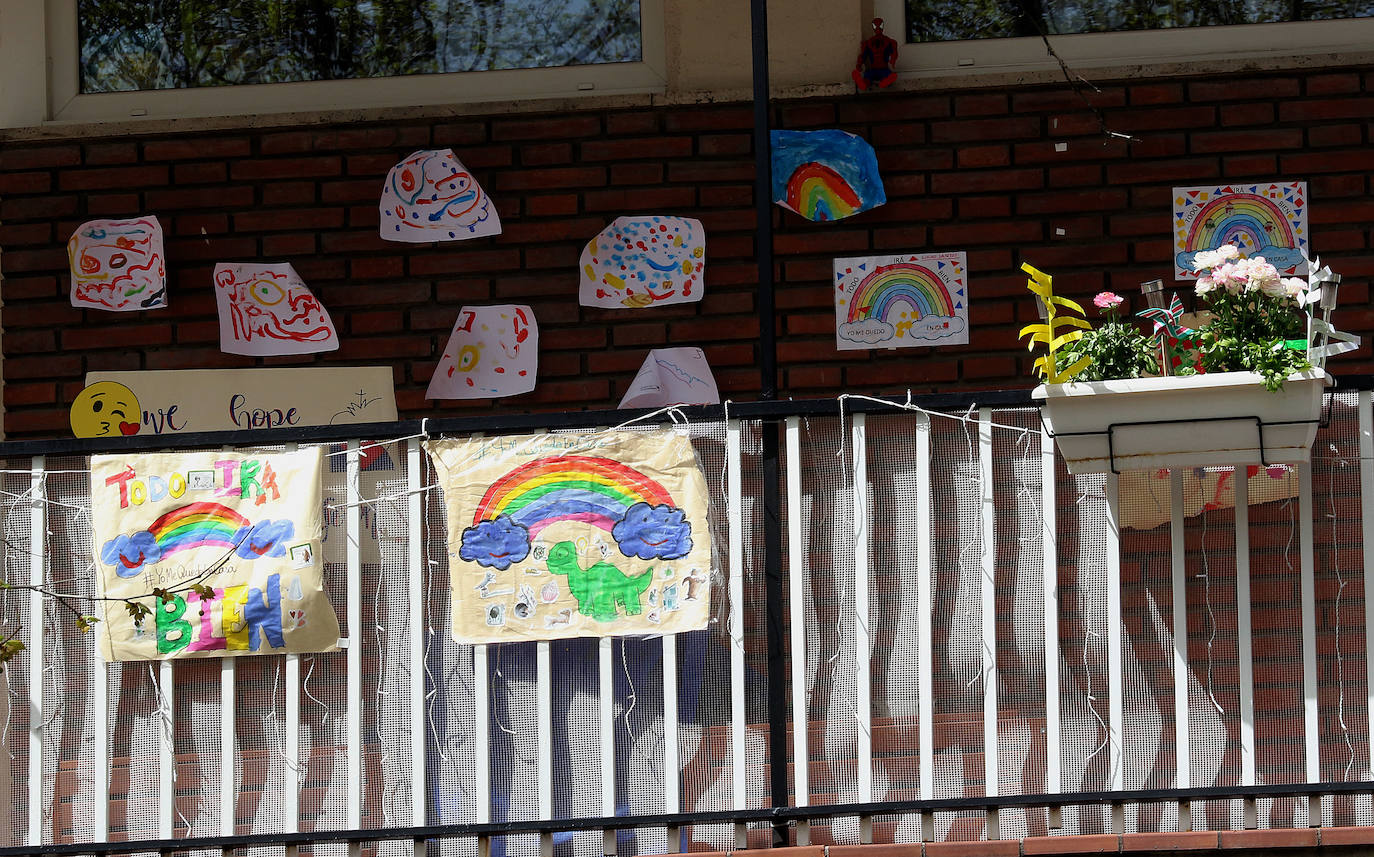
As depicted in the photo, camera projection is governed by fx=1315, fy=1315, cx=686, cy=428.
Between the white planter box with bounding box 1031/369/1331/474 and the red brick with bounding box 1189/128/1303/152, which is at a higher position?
the red brick with bounding box 1189/128/1303/152

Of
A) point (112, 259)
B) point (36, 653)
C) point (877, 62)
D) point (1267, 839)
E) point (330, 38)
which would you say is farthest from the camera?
point (330, 38)

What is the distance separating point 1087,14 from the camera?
477 centimetres

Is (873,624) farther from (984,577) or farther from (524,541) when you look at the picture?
(524,541)

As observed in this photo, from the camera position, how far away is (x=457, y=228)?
4.75m

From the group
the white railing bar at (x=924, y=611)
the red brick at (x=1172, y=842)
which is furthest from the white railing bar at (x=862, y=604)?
the red brick at (x=1172, y=842)

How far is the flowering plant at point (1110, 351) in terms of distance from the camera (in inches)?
123

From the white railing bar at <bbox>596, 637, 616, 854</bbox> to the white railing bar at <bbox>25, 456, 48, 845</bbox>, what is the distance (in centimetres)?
146

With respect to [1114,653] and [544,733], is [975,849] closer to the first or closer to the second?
[1114,653]

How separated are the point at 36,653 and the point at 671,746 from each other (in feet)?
5.48

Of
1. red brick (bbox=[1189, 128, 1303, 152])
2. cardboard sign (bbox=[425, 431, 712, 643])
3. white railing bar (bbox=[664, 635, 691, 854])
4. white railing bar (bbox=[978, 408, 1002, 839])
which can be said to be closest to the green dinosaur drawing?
cardboard sign (bbox=[425, 431, 712, 643])

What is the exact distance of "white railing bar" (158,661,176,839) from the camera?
3.39 meters

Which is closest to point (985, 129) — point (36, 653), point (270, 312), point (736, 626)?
point (736, 626)

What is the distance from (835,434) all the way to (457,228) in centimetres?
196

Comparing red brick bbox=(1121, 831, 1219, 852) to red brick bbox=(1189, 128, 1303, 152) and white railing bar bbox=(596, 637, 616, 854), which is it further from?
red brick bbox=(1189, 128, 1303, 152)
